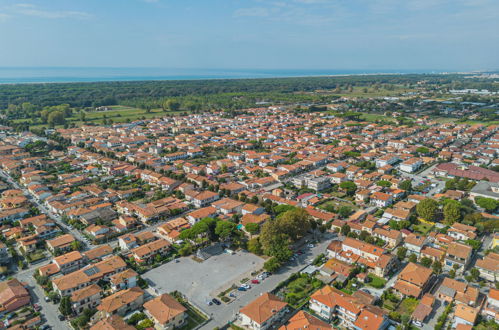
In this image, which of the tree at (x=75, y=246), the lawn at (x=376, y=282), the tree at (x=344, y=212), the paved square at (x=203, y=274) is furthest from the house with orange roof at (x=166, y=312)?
the tree at (x=344, y=212)

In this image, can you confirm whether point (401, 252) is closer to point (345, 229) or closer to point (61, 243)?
point (345, 229)

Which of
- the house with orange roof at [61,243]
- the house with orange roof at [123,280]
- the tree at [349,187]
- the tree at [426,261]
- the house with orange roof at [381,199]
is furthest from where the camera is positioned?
the tree at [349,187]

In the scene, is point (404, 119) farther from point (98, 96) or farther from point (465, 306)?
point (98, 96)

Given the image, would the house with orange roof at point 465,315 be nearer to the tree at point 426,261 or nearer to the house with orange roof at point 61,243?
the tree at point 426,261

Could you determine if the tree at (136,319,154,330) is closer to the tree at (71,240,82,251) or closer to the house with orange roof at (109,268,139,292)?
the house with orange roof at (109,268,139,292)

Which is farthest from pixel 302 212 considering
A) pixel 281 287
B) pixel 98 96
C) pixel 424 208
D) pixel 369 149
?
pixel 98 96

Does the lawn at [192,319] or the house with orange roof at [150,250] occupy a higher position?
the house with orange roof at [150,250]

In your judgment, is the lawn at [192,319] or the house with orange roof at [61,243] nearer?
the lawn at [192,319]
